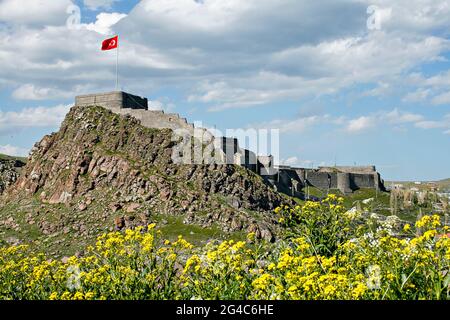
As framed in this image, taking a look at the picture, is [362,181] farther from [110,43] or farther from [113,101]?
[110,43]

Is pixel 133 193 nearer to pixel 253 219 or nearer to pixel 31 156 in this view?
pixel 253 219

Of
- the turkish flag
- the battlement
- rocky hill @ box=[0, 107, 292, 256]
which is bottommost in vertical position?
rocky hill @ box=[0, 107, 292, 256]

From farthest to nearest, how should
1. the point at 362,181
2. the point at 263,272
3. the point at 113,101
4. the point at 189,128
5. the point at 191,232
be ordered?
the point at 362,181
the point at 113,101
the point at 189,128
the point at 191,232
the point at 263,272

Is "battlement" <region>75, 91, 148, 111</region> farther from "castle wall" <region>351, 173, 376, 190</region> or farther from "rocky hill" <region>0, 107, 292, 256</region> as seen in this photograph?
"castle wall" <region>351, 173, 376, 190</region>

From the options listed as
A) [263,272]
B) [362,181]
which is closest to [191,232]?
[263,272]

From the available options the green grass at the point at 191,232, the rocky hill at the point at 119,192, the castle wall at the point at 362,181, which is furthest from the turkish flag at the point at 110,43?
the castle wall at the point at 362,181

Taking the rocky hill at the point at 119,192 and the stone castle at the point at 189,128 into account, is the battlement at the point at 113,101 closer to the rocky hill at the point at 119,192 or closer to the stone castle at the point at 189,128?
the stone castle at the point at 189,128

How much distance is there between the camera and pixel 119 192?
70.4 meters

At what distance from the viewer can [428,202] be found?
132375 millimetres

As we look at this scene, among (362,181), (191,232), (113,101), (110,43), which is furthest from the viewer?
(362,181)

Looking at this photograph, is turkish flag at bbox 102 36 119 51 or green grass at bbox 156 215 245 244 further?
turkish flag at bbox 102 36 119 51

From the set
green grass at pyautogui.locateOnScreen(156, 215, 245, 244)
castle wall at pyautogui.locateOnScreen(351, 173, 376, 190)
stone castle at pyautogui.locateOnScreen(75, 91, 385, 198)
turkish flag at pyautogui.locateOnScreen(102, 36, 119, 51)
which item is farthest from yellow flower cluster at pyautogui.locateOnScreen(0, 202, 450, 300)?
castle wall at pyautogui.locateOnScreen(351, 173, 376, 190)

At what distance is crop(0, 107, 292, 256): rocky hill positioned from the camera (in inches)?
2566
